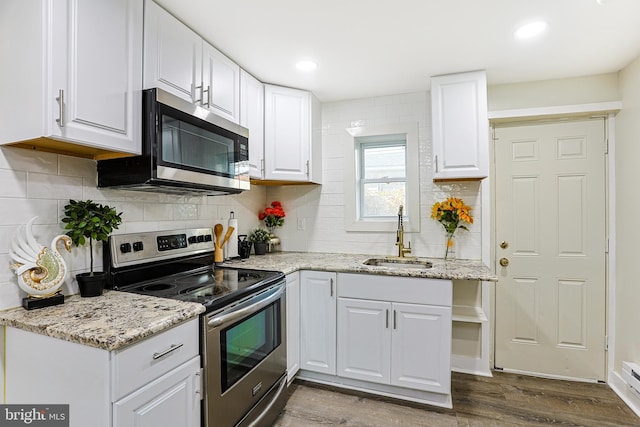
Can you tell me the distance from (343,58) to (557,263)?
2264 millimetres

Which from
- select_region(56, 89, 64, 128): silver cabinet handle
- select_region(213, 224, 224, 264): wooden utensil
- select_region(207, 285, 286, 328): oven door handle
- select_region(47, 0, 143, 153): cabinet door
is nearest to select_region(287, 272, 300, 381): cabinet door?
select_region(207, 285, 286, 328): oven door handle

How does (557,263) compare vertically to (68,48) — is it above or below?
below

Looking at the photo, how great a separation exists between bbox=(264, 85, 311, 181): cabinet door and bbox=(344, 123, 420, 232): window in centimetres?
46

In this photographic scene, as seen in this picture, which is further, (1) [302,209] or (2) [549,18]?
(1) [302,209]

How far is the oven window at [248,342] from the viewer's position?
1496 mm

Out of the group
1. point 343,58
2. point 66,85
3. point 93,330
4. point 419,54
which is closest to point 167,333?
point 93,330

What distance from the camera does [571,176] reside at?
248 centimetres

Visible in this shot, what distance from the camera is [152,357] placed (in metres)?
1.13

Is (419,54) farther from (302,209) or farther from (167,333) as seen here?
(167,333)

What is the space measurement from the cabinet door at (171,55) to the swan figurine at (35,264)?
2.76 feet

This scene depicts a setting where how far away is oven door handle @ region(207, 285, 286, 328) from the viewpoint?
4.68 feet

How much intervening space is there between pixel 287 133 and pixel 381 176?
951mm

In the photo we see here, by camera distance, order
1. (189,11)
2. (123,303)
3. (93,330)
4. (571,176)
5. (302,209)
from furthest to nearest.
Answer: (302,209) < (571,176) < (189,11) < (123,303) < (93,330)

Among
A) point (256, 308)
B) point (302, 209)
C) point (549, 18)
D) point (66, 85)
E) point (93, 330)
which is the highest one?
point (549, 18)
